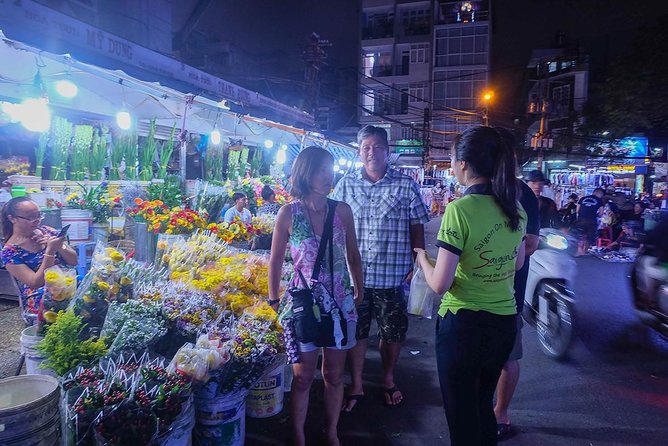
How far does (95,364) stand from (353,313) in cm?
154

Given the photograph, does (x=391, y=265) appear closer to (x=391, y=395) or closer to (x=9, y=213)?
(x=391, y=395)

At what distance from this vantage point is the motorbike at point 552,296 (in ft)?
15.2

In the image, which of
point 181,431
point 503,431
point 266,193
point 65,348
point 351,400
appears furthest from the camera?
point 266,193

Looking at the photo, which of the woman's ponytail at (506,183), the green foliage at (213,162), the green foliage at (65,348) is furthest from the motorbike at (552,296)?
the green foliage at (213,162)

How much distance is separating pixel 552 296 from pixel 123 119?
20.6 ft

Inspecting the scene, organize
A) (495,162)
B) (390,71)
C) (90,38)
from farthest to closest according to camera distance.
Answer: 1. (390,71)
2. (90,38)
3. (495,162)

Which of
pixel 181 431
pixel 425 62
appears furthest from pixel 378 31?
pixel 181 431

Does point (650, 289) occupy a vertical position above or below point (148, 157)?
below

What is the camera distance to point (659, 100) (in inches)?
739

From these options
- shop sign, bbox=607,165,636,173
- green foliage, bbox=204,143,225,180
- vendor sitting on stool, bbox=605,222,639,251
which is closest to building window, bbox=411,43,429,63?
shop sign, bbox=607,165,636,173

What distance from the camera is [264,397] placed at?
10.9ft

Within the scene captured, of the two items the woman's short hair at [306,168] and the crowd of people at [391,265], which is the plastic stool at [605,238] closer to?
the crowd of people at [391,265]

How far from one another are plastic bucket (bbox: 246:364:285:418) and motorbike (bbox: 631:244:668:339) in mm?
4626

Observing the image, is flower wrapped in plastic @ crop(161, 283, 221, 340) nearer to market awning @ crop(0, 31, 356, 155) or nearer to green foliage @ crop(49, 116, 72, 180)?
market awning @ crop(0, 31, 356, 155)
